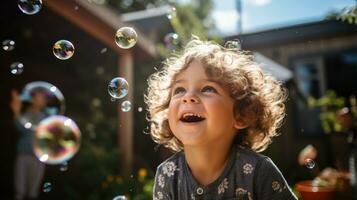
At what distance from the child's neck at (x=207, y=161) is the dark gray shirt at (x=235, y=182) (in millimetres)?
39

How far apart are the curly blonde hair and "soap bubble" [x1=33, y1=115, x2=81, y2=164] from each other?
2856mm

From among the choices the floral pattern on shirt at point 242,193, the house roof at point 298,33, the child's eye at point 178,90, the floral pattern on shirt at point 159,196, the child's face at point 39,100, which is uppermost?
the house roof at point 298,33

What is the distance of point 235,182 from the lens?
6.72 feet

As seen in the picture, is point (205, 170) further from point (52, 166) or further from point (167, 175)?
point (52, 166)

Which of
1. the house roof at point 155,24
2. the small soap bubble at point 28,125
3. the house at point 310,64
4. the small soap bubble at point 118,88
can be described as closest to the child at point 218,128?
the small soap bubble at point 118,88

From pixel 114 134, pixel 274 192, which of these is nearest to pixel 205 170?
pixel 274 192

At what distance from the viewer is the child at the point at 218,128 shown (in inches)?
79.9

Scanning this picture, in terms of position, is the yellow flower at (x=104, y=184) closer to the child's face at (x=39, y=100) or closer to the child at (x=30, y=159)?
the child at (x=30, y=159)

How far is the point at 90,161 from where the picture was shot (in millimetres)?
7273

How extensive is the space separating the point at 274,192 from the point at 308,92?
10481 millimetres

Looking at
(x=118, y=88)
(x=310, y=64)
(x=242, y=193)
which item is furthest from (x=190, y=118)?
(x=310, y=64)

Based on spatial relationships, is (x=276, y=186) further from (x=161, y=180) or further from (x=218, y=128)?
(x=161, y=180)

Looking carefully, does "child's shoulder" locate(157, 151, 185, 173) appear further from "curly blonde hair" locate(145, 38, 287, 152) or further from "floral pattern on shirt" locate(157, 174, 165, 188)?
"curly blonde hair" locate(145, 38, 287, 152)

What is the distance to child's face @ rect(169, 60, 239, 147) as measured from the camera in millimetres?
2068
